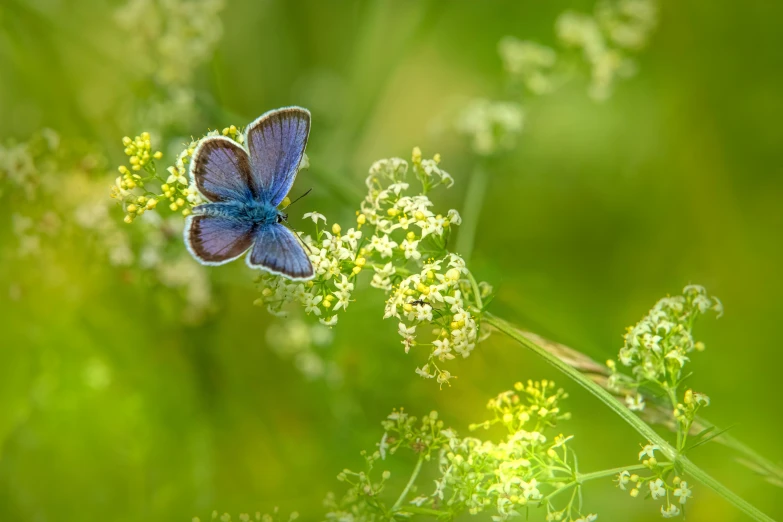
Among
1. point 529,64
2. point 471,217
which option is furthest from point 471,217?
point 529,64

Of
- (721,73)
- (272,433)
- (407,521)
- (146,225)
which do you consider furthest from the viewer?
(721,73)

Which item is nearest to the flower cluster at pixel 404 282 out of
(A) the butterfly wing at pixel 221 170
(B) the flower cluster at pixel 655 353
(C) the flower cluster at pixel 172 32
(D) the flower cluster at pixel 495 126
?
(A) the butterfly wing at pixel 221 170

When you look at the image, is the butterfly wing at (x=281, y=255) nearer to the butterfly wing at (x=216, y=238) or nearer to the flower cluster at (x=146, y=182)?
the butterfly wing at (x=216, y=238)

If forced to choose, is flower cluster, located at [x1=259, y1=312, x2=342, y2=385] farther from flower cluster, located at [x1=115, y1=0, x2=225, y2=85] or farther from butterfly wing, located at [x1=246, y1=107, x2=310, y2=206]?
flower cluster, located at [x1=115, y1=0, x2=225, y2=85]

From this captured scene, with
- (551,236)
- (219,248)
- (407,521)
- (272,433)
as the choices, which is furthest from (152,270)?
(551,236)

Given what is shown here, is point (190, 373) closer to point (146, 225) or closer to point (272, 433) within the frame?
point (272, 433)
